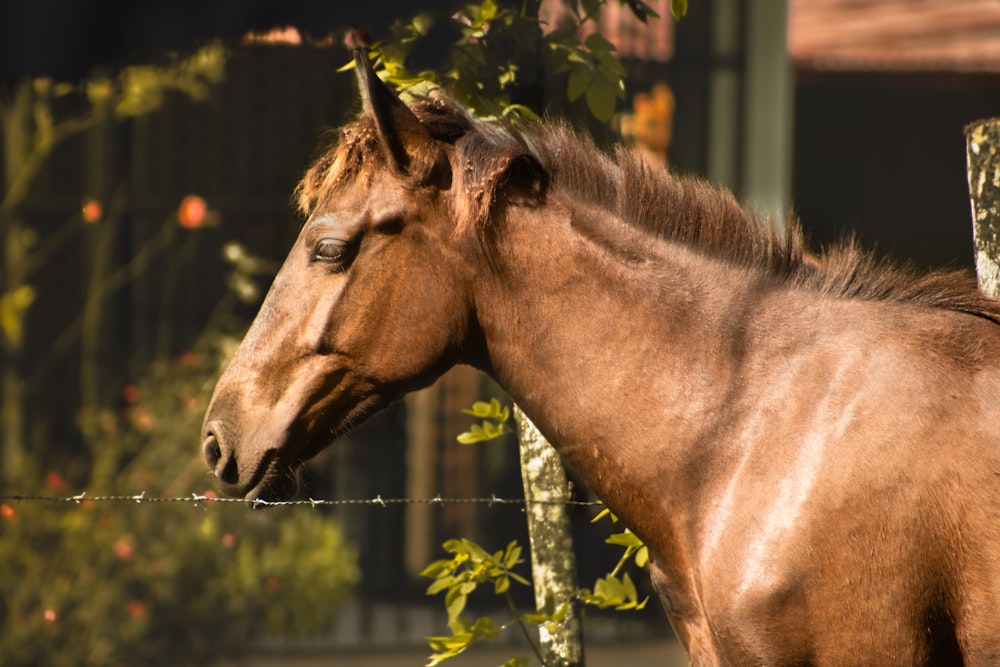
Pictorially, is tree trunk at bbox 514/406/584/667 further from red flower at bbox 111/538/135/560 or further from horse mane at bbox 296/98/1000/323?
red flower at bbox 111/538/135/560

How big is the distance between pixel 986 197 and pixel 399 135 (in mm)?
1349

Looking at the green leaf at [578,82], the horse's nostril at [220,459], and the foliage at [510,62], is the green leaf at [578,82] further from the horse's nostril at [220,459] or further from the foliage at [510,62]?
the horse's nostril at [220,459]

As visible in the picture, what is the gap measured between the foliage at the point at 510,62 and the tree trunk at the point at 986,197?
83 cm

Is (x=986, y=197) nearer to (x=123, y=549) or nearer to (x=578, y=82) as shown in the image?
(x=578, y=82)

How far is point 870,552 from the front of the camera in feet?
6.72

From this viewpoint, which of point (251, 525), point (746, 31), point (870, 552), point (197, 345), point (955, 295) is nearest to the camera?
point (870, 552)

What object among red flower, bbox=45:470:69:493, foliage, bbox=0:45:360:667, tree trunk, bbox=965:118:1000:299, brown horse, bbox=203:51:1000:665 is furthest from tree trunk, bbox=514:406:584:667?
red flower, bbox=45:470:69:493

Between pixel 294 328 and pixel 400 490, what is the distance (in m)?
4.42

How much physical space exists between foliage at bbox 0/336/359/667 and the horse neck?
2870mm

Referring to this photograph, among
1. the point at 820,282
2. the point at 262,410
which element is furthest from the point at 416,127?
the point at 820,282

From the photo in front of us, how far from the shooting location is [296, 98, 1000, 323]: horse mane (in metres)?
2.30

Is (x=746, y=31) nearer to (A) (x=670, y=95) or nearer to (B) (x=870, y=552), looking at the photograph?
(A) (x=670, y=95)

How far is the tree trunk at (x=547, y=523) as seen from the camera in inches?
118

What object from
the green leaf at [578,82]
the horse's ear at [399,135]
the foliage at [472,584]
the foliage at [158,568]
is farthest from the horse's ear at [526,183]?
the foliage at [158,568]
